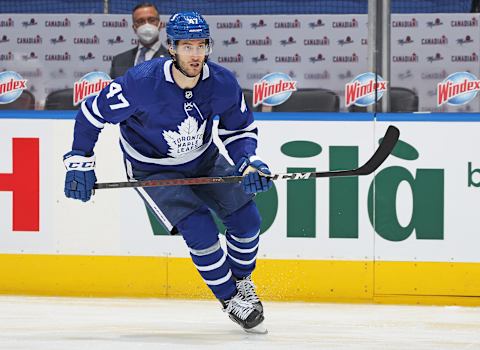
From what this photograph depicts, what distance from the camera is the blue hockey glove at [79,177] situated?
4.16 m

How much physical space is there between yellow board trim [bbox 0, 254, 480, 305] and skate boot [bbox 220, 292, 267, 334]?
3.03 ft

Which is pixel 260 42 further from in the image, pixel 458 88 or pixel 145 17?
pixel 458 88

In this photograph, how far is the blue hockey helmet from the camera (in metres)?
4.04

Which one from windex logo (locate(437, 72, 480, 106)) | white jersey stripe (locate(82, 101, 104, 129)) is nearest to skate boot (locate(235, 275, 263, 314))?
white jersey stripe (locate(82, 101, 104, 129))

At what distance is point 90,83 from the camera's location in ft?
17.2

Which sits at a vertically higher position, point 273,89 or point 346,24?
point 346,24

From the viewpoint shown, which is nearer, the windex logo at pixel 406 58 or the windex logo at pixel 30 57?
the windex logo at pixel 406 58

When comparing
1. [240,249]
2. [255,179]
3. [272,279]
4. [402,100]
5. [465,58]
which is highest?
[465,58]

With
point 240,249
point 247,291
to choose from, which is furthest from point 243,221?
point 247,291

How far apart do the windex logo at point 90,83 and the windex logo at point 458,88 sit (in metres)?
1.39

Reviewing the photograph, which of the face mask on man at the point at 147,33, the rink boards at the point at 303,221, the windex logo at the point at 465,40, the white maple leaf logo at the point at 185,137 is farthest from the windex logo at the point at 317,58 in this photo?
the white maple leaf logo at the point at 185,137

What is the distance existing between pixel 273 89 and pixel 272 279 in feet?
2.59

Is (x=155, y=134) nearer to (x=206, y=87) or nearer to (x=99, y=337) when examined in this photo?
(x=206, y=87)

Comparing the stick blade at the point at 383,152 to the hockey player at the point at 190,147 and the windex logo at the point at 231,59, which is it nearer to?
the hockey player at the point at 190,147
